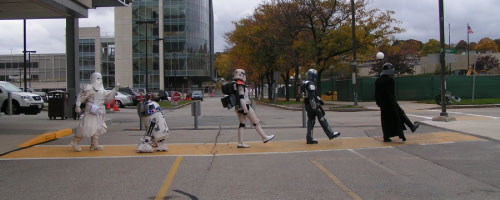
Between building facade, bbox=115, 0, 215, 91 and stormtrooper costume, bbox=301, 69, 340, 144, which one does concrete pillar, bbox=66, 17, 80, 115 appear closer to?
stormtrooper costume, bbox=301, 69, 340, 144

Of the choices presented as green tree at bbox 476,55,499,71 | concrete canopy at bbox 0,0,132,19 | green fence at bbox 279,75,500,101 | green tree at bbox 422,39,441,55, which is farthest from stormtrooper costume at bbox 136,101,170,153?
green tree at bbox 422,39,441,55

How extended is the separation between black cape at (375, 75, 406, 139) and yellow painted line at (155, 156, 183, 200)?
467 cm

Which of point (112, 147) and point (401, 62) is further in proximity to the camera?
point (401, 62)

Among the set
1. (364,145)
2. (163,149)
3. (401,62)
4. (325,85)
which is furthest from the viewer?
(401,62)

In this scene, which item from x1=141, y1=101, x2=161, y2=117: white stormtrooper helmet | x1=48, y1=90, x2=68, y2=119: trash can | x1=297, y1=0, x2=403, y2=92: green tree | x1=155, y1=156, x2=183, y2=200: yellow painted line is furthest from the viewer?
x1=297, y1=0, x2=403, y2=92: green tree

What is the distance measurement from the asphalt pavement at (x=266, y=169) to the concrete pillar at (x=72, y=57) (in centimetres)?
766

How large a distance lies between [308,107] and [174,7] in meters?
67.4

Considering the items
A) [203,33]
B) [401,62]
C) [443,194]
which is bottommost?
[443,194]

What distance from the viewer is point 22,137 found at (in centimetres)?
1106

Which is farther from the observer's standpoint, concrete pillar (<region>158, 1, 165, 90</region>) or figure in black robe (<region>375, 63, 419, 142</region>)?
concrete pillar (<region>158, 1, 165, 90</region>)

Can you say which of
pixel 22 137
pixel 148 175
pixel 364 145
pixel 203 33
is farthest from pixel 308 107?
pixel 203 33

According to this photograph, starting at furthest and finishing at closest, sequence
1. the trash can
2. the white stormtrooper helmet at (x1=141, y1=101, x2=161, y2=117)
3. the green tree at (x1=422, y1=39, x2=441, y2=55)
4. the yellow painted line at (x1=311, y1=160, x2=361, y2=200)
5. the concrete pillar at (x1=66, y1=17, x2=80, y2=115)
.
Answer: the green tree at (x1=422, y1=39, x2=441, y2=55) < the concrete pillar at (x1=66, y1=17, x2=80, y2=115) < the trash can < the white stormtrooper helmet at (x1=141, y1=101, x2=161, y2=117) < the yellow painted line at (x1=311, y1=160, x2=361, y2=200)

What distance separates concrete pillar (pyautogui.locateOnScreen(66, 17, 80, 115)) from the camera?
18.5m

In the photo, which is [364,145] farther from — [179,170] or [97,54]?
[97,54]
